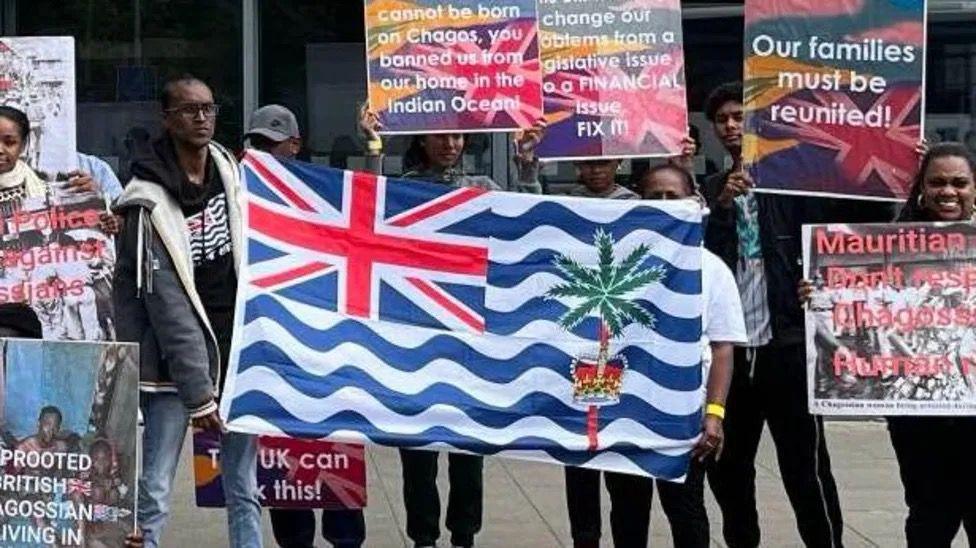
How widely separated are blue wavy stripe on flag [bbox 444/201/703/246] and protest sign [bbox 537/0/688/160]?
3.46ft

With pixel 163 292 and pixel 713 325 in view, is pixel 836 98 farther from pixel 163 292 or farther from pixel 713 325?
pixel 163 292

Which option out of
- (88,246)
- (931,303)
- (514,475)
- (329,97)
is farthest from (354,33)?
(931,303)

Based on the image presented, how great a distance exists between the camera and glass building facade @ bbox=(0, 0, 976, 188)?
11.9m

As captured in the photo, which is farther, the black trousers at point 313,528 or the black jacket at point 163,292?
the black trousers at point 313,528

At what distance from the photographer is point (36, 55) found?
717 centimetres

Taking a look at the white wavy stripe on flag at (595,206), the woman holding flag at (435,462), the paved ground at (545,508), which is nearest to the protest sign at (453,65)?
the woman holding flag at (435,462)

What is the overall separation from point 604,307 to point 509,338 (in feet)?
1.12

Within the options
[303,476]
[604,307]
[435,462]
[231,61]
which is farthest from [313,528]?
[231,61]

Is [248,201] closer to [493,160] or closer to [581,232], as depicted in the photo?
[581,232]

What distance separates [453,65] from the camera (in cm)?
731

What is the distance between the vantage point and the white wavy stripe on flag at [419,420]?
6113mm

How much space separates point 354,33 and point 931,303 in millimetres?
6326

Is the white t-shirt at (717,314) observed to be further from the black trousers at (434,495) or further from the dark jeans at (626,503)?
the black trousers at (434,495)

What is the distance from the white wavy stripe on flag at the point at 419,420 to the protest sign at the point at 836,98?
1132 mm
